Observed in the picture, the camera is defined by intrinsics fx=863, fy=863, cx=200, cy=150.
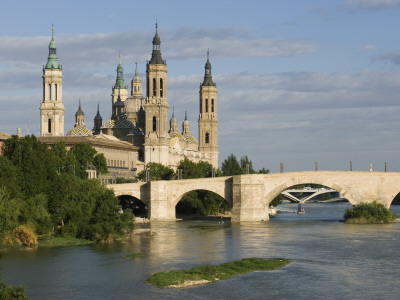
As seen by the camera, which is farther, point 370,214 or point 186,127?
point 186,127

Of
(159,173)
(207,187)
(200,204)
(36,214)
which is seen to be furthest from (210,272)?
(159,173)

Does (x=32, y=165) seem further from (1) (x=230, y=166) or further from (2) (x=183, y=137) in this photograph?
(2) (x=183, y=137)

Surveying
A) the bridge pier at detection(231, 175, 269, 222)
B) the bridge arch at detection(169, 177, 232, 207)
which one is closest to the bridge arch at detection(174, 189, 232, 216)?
the bridge arch at detection(169, 177, 232, 207)

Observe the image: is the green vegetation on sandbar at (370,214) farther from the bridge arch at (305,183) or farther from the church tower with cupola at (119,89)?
the church tower with cupola at (119,89)

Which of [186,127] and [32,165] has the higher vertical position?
[186,127]

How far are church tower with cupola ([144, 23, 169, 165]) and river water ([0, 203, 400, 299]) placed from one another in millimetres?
54826

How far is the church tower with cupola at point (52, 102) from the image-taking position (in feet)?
403

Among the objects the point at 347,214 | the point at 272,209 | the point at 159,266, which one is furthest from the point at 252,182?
the point at 159,266

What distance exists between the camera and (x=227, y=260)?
47.5 m

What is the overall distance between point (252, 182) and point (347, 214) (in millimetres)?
8942

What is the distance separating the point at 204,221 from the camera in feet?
272

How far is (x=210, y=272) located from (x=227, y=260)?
253 inches

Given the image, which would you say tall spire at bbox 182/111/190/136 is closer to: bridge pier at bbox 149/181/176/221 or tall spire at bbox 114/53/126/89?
tall spire at bbox 114/53/126/89

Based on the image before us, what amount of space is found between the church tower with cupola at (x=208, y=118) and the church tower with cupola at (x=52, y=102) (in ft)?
109
